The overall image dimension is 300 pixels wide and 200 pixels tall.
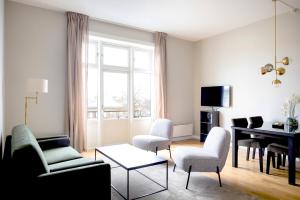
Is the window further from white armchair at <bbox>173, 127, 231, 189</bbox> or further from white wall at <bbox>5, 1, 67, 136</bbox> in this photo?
white armchair at <bbox>173, 127, 231, 189</bbox>

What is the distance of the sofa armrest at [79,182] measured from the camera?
179cm

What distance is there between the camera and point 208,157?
3.02 metres

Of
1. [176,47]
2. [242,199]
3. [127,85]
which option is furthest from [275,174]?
[176,47]

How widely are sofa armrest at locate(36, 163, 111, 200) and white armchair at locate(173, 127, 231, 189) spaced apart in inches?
52.6

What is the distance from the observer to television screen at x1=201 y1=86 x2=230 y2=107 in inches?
224

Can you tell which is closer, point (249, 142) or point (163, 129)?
point (249, 142)

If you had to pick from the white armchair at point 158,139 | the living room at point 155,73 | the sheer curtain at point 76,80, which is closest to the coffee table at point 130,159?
the living room at point 155,73

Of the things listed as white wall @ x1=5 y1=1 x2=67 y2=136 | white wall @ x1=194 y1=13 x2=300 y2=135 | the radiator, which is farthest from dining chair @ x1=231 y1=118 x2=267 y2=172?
white wall @ x1=5 y1=1 x2=67 y2=136

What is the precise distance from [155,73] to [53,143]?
11.1 feet

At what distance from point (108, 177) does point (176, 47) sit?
5.07 metres

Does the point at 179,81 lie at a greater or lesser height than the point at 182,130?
greater

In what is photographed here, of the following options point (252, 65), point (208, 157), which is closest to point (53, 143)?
point (208, 157)

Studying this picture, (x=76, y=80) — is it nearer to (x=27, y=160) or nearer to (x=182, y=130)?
(x=27, y=160)

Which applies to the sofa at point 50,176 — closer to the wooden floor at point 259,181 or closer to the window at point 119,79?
the wooden floor at point 259,181
